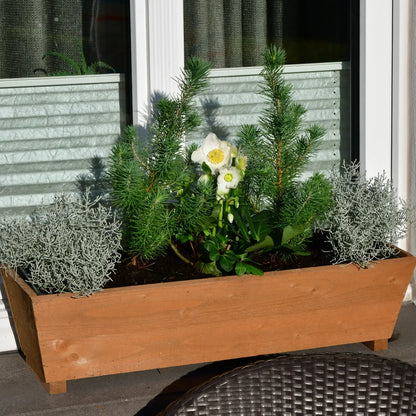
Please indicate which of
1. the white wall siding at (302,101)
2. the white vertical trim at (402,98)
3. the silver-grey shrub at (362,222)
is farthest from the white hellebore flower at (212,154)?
the white vertical trim at (402,98)

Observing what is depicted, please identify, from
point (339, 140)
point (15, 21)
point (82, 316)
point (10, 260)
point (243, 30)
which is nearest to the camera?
point (82, 316)

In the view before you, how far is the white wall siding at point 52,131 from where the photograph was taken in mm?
3076

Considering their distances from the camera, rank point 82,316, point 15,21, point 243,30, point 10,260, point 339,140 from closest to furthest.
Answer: point 82,316
point 10,260
point 15,21
point 243,30
point 339,140

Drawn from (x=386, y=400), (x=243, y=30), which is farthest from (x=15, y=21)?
(x=386, y=400)

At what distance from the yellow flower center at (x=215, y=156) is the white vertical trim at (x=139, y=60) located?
512mm

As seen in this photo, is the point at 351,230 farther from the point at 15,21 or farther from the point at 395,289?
the point at 15,21

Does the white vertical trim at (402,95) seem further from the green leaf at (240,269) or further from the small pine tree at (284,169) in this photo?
the green leaf at (240,269)

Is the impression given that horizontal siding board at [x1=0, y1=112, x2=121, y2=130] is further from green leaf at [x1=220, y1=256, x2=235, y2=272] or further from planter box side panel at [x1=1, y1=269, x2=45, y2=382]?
green leaf at [x1=220, y1=256, x2=235, y2=272]

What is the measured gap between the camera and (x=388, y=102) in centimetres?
337

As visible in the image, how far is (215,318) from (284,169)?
577mm

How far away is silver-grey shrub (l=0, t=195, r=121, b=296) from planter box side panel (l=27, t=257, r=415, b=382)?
0.07 metres

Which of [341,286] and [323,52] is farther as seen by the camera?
[323,52]

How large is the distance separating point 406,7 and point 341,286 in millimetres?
1220

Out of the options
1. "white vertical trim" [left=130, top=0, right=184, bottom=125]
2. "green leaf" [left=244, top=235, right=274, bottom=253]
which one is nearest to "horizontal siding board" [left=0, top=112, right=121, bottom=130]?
"white vertical trim" [left=130, top=0, right=184, bottom=125]
